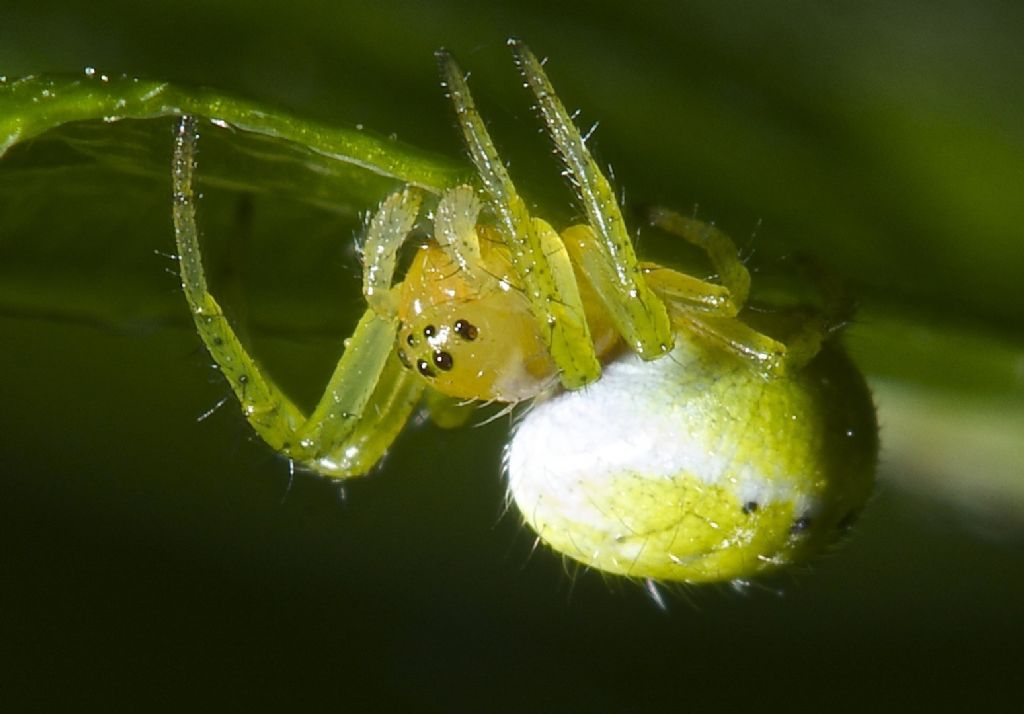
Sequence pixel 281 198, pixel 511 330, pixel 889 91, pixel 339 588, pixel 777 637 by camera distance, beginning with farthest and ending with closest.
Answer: pixel 777 637, pixel 339 588, pixel 889 91, pixel 511 330, pixel 281 198

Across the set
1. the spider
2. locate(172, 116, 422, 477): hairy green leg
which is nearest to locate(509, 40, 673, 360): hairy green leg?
the spider

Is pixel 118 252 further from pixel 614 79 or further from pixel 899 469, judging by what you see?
pixel 899 469

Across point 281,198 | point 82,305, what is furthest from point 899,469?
point 82,305

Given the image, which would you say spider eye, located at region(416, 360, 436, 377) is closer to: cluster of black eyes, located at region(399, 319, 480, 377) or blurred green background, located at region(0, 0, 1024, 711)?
cluster of black eyes, located at region(399, 319, 480, 377)

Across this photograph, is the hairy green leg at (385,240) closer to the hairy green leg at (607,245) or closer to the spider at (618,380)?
the spider at (618,380)

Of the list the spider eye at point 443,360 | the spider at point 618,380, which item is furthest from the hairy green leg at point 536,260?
the spider eye at point 443,360

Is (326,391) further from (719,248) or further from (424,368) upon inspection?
(719,248)
